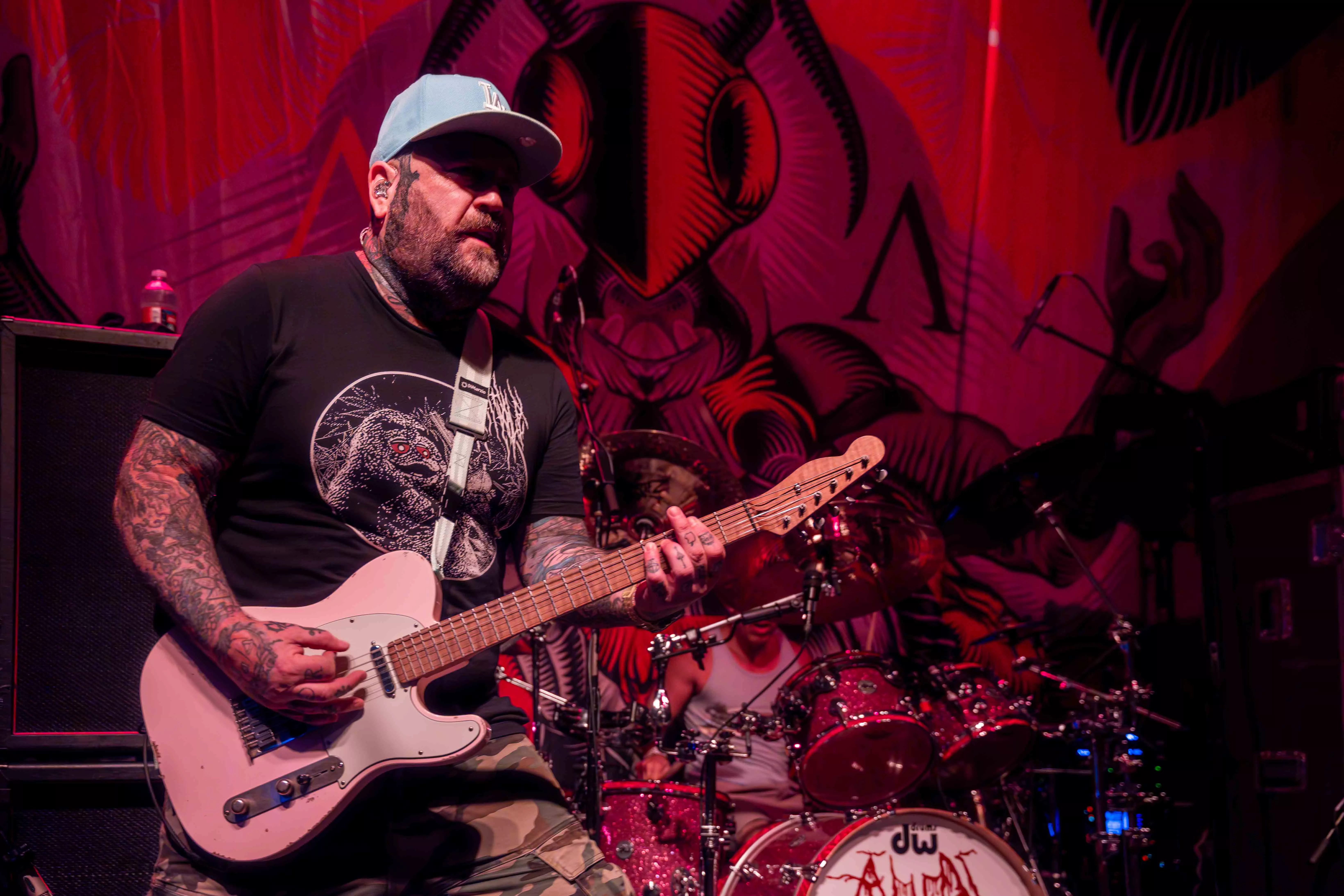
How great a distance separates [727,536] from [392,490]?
77 centimetres

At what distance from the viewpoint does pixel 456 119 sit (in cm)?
245

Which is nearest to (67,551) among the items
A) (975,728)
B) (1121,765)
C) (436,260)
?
(436,260)

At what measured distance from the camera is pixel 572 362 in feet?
13.0

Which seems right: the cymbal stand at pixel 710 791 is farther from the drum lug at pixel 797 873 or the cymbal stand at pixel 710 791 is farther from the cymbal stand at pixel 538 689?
the cymbal stand at pixel 538 689

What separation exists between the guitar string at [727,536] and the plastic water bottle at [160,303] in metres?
1.74

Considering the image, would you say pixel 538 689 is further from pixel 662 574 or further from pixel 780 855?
pixel 662 574

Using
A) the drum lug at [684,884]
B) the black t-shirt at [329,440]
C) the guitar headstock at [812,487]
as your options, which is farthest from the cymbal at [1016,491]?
the black t-shirt at [329,440]

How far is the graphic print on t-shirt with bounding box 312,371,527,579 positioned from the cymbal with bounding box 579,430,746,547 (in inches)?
65.2

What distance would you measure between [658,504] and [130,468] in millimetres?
2350

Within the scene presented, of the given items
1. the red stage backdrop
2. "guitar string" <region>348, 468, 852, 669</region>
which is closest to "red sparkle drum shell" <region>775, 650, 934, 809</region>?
the red stage backdrop

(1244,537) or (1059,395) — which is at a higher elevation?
(1059,395)

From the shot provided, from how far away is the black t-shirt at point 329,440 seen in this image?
86.4 inches

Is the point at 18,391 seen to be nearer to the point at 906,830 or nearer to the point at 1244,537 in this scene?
the point at 906,830

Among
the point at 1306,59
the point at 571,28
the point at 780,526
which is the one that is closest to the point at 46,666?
the point at 780,526
